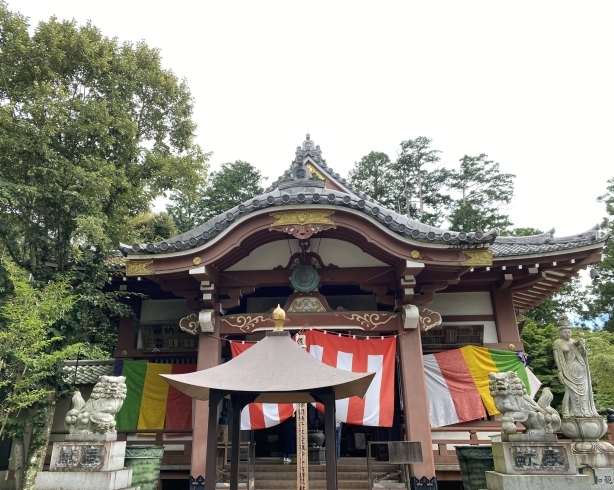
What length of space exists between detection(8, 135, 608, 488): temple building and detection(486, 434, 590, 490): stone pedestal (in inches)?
75.8

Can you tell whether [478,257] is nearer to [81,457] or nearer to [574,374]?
[574,374]

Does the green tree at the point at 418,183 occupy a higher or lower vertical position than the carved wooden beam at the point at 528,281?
higher

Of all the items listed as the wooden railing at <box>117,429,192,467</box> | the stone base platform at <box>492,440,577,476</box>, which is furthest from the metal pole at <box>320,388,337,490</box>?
the wooden railing at <box>117,429,192,467</box>

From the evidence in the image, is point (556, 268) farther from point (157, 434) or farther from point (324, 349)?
point (157, 434)

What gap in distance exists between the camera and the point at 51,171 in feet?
29.0

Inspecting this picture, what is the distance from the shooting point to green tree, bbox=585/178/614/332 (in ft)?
82.7

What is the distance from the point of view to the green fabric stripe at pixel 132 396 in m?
9.95

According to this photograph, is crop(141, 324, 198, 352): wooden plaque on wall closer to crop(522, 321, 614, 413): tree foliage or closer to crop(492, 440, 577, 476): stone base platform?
crop(492, 440, 577, 476): stone base platform

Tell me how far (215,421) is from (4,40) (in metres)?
10.4

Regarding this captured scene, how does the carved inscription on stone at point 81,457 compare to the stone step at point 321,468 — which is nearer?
the carved inscription on stone at point 81,457

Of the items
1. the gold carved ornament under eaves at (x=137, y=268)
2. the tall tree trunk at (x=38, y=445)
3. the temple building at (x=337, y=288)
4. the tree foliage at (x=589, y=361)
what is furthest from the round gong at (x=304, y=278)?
the tree foliage at (x=589, y=361)

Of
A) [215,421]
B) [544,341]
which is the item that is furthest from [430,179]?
[215,421]

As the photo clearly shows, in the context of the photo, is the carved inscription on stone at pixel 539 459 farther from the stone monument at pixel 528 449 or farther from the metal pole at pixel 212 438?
the metal pole at pixel 212 438

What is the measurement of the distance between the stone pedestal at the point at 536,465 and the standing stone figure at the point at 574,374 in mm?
1443
